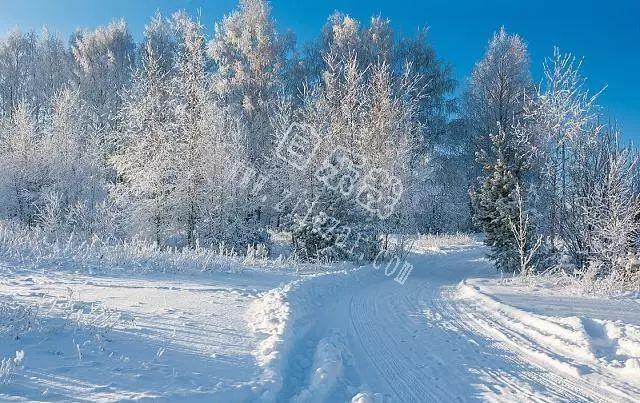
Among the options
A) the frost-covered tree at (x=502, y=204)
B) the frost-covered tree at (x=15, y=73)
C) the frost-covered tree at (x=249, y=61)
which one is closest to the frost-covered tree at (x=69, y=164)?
the frost-covered tree at (x=249, y=61)

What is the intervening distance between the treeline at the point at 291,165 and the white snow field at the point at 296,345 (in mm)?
5224

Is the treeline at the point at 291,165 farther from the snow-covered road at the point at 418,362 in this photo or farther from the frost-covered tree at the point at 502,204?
the snow-covered road at the point at 418,362

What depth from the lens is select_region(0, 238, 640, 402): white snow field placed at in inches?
168

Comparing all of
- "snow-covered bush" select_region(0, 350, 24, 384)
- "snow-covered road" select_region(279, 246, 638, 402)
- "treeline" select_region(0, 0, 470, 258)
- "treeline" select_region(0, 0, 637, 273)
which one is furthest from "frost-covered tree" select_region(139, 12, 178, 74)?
"snow-covered bush" select_region(0, 350, 24, 384)

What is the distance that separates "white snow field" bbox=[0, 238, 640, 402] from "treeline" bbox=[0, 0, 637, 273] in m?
5.22

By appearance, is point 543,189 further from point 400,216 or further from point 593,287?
point 593,287

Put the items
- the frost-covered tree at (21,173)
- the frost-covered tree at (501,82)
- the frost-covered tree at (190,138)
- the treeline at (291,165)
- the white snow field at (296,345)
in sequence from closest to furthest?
the white snow field at (296,345) → the treeline at (291,165) → the frost-covered tree at (190,138) → the frost-covered tree at (21,173) → the frost-covered tree at (501,82)

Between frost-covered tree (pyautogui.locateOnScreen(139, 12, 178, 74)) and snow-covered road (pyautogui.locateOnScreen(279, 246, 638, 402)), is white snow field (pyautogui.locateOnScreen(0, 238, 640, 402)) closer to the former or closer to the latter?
snow-covered road (pyautogui.locateOnScreen(279, 246, 638, 402))

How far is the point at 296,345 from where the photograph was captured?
6.08 m

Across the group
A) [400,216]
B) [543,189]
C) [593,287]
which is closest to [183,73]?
[400,216]

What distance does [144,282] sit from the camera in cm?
1000

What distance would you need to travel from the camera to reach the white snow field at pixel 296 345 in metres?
4.28

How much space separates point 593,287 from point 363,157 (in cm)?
983

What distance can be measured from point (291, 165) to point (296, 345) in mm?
14015
